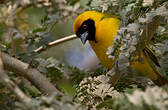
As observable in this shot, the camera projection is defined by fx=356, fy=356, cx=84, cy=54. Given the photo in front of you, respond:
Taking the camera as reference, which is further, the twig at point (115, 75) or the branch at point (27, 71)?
the twig at point (115, 75)

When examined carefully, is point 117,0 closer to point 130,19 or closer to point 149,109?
point 130,19

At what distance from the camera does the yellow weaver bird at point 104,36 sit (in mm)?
2664

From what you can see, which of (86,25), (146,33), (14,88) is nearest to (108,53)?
(146,33)

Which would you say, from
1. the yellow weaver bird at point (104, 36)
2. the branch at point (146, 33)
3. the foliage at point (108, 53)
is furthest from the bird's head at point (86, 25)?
the branch at point (146, 33)

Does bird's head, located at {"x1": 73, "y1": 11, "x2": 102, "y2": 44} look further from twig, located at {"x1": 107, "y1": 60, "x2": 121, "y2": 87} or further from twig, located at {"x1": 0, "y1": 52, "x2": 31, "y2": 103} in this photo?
twig, located at {"x1": 0, "y1": 52, "x2": 31, "y2": 103}

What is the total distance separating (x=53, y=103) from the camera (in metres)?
1.33

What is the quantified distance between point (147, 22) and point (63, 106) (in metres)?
0.69

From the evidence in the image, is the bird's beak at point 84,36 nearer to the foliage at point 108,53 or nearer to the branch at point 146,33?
the foliage at point 108,53

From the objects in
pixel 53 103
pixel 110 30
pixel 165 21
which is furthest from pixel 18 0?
pixel 110 30

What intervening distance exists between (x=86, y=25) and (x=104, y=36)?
0.86ft

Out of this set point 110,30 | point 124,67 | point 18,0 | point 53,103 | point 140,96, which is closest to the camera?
point 140,96

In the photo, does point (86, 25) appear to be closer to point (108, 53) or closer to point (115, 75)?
point (115, 75)

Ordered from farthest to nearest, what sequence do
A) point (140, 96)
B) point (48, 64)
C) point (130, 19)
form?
point (48, 64) → point (130, 19) → point (140, 96)

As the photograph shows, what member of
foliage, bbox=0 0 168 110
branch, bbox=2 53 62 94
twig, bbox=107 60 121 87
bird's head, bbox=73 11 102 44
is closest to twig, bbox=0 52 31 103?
foliage, bbox=0 0 168 110
